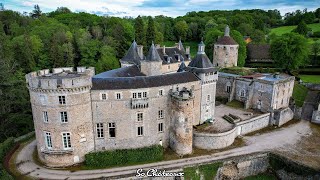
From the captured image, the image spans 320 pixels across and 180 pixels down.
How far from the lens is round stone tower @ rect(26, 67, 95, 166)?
2947 centimetres

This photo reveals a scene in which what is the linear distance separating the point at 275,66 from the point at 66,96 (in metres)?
58.5

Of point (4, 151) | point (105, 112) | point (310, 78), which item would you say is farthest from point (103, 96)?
point (310, 78)

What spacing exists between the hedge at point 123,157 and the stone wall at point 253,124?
45.8 ft

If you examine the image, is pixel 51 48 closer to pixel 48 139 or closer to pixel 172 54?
pixel 172 54

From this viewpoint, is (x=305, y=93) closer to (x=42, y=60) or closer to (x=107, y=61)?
(x=107, y=61)

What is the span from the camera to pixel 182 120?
33.3m

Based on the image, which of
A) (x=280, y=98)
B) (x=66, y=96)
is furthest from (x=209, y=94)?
(x=66, y=96)

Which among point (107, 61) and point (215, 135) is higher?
point (107, 61)

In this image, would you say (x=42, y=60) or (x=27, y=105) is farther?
(x=42, y=60)

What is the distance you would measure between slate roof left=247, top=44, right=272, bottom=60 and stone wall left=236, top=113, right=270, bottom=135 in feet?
118

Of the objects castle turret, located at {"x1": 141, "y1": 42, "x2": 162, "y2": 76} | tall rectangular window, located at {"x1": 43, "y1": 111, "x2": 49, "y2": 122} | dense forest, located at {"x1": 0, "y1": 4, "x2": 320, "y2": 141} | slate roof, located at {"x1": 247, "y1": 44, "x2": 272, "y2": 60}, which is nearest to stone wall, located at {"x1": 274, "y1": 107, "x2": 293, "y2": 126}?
castle turret, located at {"x1": 141, "y1": 42, "x2": 162, "y2": 76}

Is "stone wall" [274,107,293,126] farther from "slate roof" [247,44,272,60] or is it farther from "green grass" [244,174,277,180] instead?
"slate roof" [247,44,272,60]

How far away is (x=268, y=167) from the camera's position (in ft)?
116

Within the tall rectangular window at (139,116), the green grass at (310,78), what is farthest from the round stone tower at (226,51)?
the tall rectangular window at (139,116)
